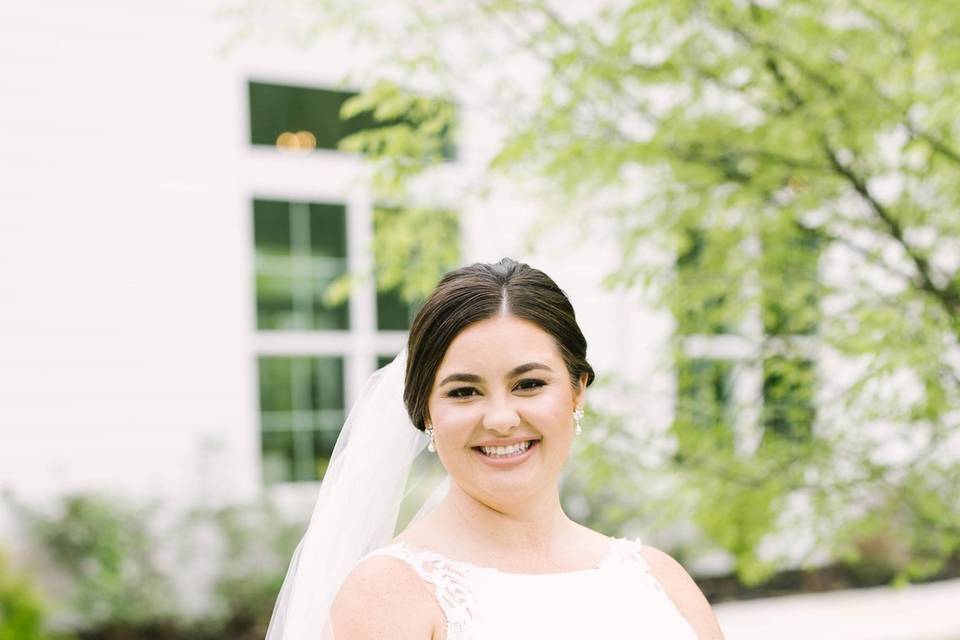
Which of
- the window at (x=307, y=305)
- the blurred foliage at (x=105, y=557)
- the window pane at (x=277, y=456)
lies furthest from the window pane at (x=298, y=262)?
A: the blurred foliage at (x=105, y=557)

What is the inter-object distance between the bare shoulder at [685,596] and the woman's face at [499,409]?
355mm

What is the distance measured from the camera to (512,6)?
13.2ft

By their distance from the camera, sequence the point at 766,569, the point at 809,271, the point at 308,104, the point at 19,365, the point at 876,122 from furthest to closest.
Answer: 1. the point at 308,104
2. the point at 19,365
3. the point at 766,569
4. the point at 809,271
5. the point at 876,122

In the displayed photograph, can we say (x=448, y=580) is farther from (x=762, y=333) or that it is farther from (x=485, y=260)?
(x=485, y=260)

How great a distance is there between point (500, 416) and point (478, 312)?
0.18 m

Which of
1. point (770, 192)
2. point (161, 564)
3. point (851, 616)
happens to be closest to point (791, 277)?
point (770, 192)

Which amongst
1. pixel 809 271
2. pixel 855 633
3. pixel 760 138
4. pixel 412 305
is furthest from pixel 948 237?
pixel 412 305

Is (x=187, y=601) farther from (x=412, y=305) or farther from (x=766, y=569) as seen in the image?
(x=766, y=569)

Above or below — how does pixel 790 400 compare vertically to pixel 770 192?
below

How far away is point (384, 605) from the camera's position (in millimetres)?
1730

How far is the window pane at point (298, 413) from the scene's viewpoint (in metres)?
7.94

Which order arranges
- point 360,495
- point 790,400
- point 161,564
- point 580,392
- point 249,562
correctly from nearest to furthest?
1. point 580,392
2. point 360,495
3. point 790,400
4. point 161,564
5. point 249,562

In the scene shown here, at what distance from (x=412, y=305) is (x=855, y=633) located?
3833mm

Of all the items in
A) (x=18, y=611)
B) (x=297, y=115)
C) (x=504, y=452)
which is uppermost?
(x=297, y=115)
